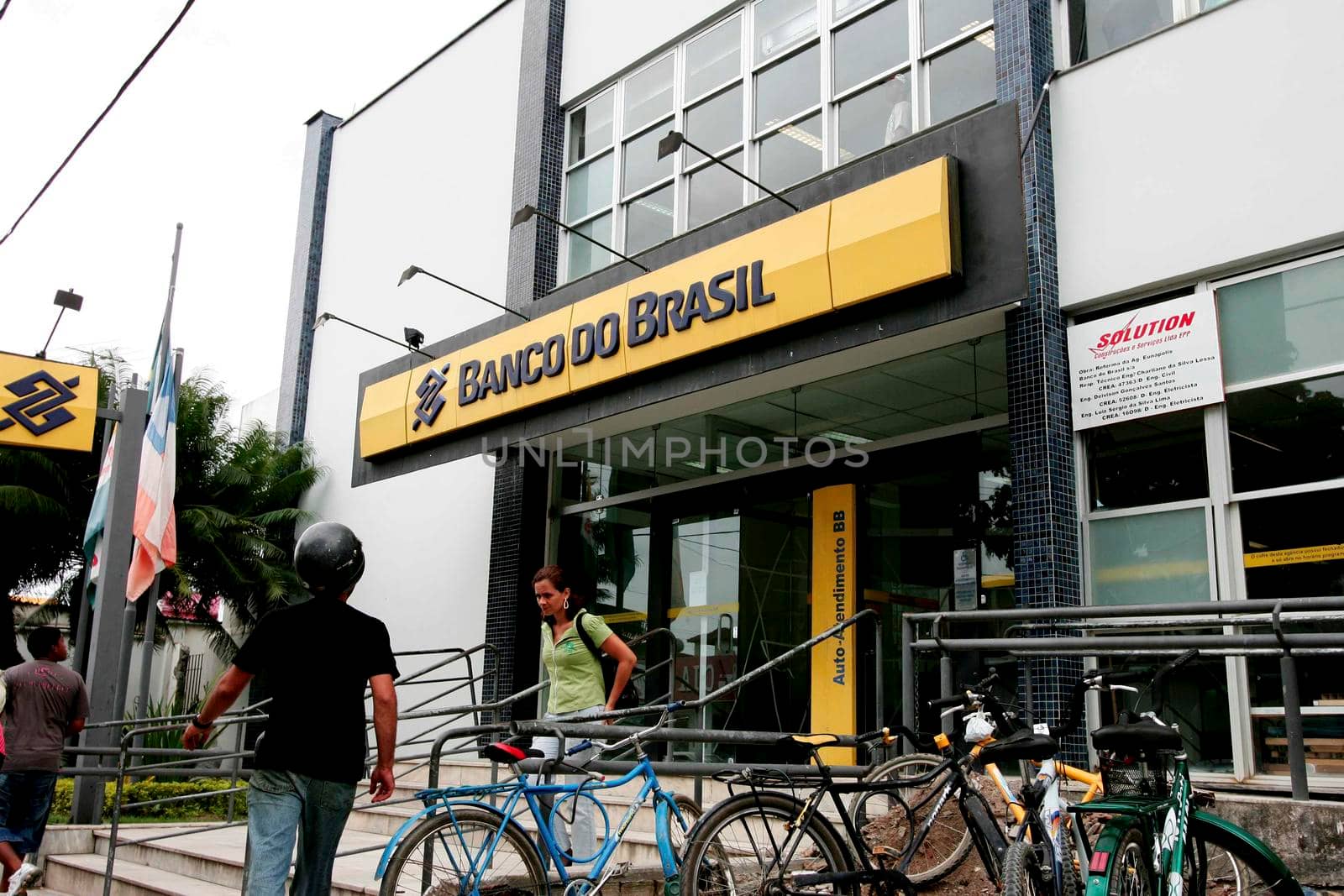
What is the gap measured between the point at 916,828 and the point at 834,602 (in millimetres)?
6272

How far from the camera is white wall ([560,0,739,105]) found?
13.4 m

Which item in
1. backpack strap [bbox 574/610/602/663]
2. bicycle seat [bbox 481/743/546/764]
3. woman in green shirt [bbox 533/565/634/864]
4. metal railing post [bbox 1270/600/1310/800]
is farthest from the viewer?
backpack strap [bbox 574/610/602/663]

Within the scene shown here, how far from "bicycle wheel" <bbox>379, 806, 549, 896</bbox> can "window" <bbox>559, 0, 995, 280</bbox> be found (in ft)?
24.8

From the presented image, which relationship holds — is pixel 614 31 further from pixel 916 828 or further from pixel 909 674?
pixel 916 828

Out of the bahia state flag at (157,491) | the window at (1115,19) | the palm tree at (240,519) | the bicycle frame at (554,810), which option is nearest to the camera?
the bicycle frame at (554,810)

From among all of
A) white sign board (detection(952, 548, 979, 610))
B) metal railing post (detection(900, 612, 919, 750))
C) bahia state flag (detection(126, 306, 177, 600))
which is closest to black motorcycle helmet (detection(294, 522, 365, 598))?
metal railing post (detection(900, 612, 919, 750))

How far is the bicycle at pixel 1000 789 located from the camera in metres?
4.93

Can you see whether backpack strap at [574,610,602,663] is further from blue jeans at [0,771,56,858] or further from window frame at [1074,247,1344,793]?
blue jeans at [0,771,56,858]

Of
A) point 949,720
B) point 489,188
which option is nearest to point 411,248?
point 489,188

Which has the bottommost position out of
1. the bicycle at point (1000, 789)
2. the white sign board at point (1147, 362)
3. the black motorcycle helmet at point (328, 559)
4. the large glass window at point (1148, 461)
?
the bicycle at point (1000, 789)

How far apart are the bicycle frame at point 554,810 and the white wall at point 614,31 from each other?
976 cm

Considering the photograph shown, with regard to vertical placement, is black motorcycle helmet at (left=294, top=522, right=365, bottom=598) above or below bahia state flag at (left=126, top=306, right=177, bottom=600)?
below

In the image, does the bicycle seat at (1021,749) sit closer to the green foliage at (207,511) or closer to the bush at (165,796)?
the bush at (165,796)

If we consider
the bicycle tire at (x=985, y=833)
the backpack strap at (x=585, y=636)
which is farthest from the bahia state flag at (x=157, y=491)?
the bicycle tire at (x=985, y=833)
